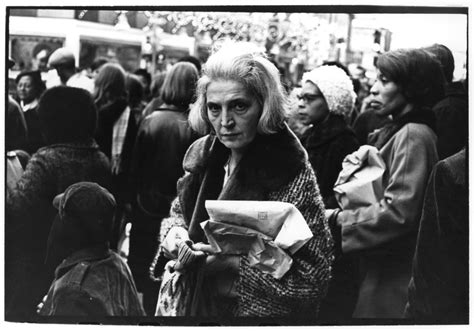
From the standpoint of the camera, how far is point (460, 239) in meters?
4.56

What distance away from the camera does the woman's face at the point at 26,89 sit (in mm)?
4602

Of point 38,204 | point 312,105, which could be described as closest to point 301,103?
point 312,105

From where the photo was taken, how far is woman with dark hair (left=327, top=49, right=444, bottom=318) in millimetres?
4418

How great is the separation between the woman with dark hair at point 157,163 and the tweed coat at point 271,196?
23 cm

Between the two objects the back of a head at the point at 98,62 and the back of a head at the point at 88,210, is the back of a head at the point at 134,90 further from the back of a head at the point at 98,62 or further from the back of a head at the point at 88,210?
the back of a head at the point at 88,210

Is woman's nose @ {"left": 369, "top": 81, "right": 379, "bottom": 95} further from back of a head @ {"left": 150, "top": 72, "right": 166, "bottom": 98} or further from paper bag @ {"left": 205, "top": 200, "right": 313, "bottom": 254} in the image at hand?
back of a head @ {"left": 150, "top": 72, "right": 166, "bottom": 98}

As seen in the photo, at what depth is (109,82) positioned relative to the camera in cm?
468

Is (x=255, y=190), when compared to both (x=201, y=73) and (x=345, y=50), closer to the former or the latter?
(x=201, y=73)

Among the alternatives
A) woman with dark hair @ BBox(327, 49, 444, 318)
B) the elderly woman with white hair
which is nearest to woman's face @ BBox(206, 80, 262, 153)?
the elderly woman with white hair

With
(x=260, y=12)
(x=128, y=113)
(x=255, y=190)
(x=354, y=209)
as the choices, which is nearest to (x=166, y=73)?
(x=128, y=113)

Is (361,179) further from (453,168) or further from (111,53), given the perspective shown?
(111,53)

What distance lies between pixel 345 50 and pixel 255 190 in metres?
0.97

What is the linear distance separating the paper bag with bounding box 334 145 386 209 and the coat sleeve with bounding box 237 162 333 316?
0.20 metres

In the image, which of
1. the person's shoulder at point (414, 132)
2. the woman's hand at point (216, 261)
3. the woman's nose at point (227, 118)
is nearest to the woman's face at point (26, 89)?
the woman's nose at point (227, 118)
